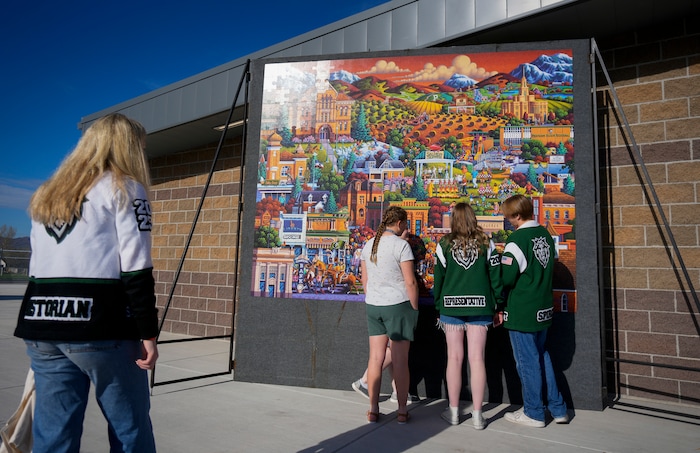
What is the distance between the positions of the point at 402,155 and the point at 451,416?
238cm

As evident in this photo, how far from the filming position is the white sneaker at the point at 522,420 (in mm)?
3615

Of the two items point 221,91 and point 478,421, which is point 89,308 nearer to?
point 478,421

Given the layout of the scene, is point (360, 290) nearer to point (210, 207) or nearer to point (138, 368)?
point (138, 368)

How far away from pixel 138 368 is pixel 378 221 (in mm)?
3069

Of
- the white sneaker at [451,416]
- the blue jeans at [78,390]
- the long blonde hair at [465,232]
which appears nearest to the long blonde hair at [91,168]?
the blue jeans at [78,390]

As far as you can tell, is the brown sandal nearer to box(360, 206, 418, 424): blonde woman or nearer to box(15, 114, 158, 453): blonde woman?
box(360, 206, 418, 424): blonde woman

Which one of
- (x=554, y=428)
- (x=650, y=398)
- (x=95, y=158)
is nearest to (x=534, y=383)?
(x=554, y=428)

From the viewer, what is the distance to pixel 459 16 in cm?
475

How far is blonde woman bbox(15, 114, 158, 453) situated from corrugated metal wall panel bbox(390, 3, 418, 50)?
386 centimetres

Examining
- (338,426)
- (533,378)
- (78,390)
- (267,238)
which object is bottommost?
(338,426)

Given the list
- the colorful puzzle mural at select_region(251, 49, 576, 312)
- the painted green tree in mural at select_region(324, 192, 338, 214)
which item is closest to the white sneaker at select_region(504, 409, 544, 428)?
the colorful puzzle mural at select_region(251, 49, 576, 312)

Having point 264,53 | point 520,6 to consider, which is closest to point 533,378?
point 520,6

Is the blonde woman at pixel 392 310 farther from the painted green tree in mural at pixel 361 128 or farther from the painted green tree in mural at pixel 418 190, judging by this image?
the painted green tree in mural at pixel 361 128

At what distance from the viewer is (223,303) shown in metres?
7.66
